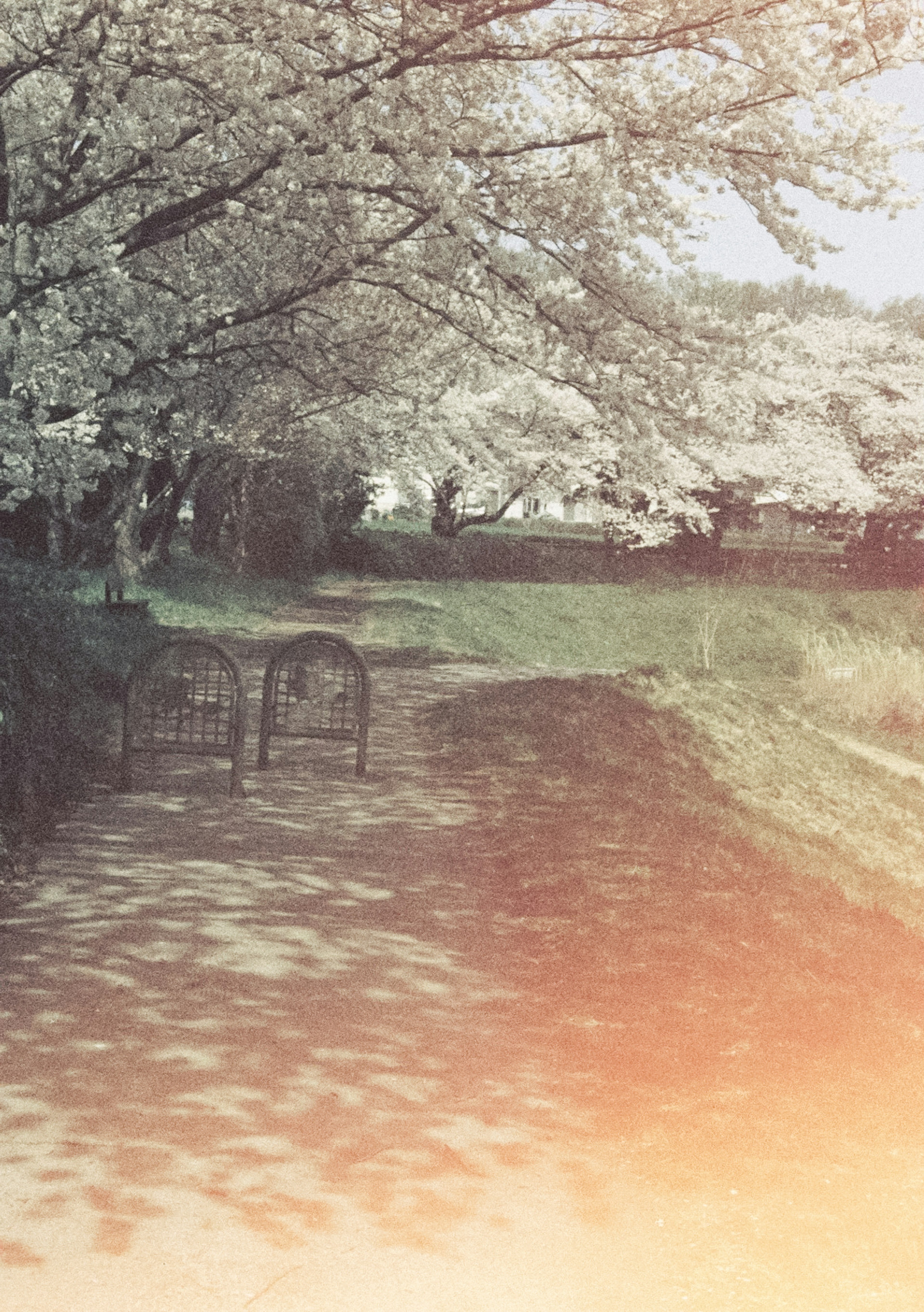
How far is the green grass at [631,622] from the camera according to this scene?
27406 mm

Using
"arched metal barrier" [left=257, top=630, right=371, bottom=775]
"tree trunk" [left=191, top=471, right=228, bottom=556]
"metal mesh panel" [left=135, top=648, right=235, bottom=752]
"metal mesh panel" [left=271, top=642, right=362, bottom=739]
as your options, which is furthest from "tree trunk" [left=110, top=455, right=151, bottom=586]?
"arched metal barrier" [left=257, top=630, right=371, bottom=775]

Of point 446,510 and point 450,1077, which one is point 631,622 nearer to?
point 446,510

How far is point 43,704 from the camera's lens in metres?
10.6

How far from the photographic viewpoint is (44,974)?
22.7 feet

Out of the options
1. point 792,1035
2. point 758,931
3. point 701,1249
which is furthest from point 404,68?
point 701,1249

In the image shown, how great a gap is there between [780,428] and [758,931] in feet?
134

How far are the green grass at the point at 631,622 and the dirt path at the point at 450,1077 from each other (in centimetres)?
1455

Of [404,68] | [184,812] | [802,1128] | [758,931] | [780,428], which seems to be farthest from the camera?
[780,428]

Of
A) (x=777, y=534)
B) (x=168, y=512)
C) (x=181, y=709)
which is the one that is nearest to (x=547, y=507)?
(x=777, y=534)

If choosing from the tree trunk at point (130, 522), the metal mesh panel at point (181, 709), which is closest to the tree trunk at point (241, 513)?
the tree trunk at point (130, 522)

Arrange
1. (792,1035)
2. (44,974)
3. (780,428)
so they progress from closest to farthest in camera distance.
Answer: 1. (792,1035)
2. (44,974)
3. (780,428)

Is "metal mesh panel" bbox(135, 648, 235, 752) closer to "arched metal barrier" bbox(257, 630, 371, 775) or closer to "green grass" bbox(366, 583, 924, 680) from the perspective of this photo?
"arched metal barrier" bbox(257, 630, 371, 775)

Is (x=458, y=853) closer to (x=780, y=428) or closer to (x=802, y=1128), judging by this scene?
(x=802, y=1128)

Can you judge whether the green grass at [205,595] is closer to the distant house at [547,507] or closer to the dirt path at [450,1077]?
the dirt path at [450,1077]
